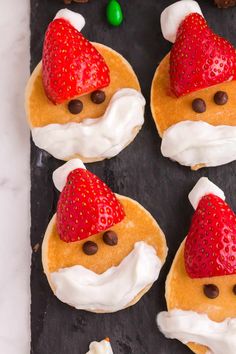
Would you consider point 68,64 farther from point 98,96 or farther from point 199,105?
point 199,105

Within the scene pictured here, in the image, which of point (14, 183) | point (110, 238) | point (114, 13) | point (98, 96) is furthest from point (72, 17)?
point (110, 238)

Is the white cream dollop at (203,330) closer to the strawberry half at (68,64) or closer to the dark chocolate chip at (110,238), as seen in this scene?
the dark chocolate chip at (110,238)

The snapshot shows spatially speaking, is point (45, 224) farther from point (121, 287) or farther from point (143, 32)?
point (143, 32)

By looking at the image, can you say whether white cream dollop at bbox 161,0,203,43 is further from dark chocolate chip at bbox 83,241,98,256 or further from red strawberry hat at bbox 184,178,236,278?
dark chocolate chip at bbox 83,241,98,256

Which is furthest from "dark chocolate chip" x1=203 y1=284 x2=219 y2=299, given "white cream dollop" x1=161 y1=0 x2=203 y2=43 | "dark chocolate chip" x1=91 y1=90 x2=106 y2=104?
"white cream dollop" x1=161 y1=0 x2=203 y2=43

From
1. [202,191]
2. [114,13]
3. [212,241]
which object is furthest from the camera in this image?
[114,13]

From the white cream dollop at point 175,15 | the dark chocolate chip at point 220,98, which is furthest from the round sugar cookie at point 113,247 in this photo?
the white cream dollop at point 175,15

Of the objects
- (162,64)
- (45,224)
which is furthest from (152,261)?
(162,64)
